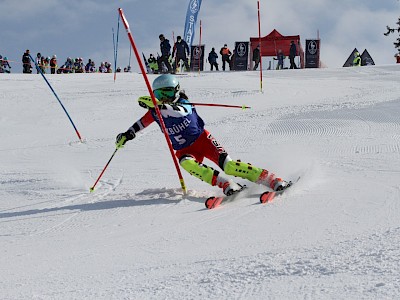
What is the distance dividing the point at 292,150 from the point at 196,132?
2521mm

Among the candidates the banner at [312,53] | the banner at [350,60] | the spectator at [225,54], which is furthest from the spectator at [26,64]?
the banner at [350,60]

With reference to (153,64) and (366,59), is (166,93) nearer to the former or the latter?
(153,64)

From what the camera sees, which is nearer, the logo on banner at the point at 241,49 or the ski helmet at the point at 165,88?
the ski helmet at the point at 165,88

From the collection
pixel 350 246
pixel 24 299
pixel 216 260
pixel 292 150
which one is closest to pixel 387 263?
pixel 350 246

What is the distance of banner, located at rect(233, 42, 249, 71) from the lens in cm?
3017

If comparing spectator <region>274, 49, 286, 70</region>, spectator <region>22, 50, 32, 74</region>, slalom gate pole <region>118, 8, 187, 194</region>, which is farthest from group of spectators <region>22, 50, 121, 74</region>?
slalom gate pole <region>118, 8, 187, 194</region>

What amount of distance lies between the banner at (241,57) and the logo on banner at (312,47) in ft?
10.2

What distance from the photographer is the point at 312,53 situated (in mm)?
29594

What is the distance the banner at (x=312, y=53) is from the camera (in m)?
A: 29.5

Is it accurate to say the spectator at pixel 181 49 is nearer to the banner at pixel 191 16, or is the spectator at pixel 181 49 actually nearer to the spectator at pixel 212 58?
the banner at pixel 191 16

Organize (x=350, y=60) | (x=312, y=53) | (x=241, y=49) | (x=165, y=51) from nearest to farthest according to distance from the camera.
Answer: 1. (x=165, y=51)
2. (x=312, y=53)
3. (x=241, y=49)
4. (x=350, y=60)

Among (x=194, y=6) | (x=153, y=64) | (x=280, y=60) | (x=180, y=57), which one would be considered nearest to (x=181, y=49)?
(x=180, y=57)

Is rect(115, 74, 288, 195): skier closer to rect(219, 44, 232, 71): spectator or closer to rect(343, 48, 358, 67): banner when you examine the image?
rect(219, 44, 232, 71): spectator

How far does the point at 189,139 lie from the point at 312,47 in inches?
975
